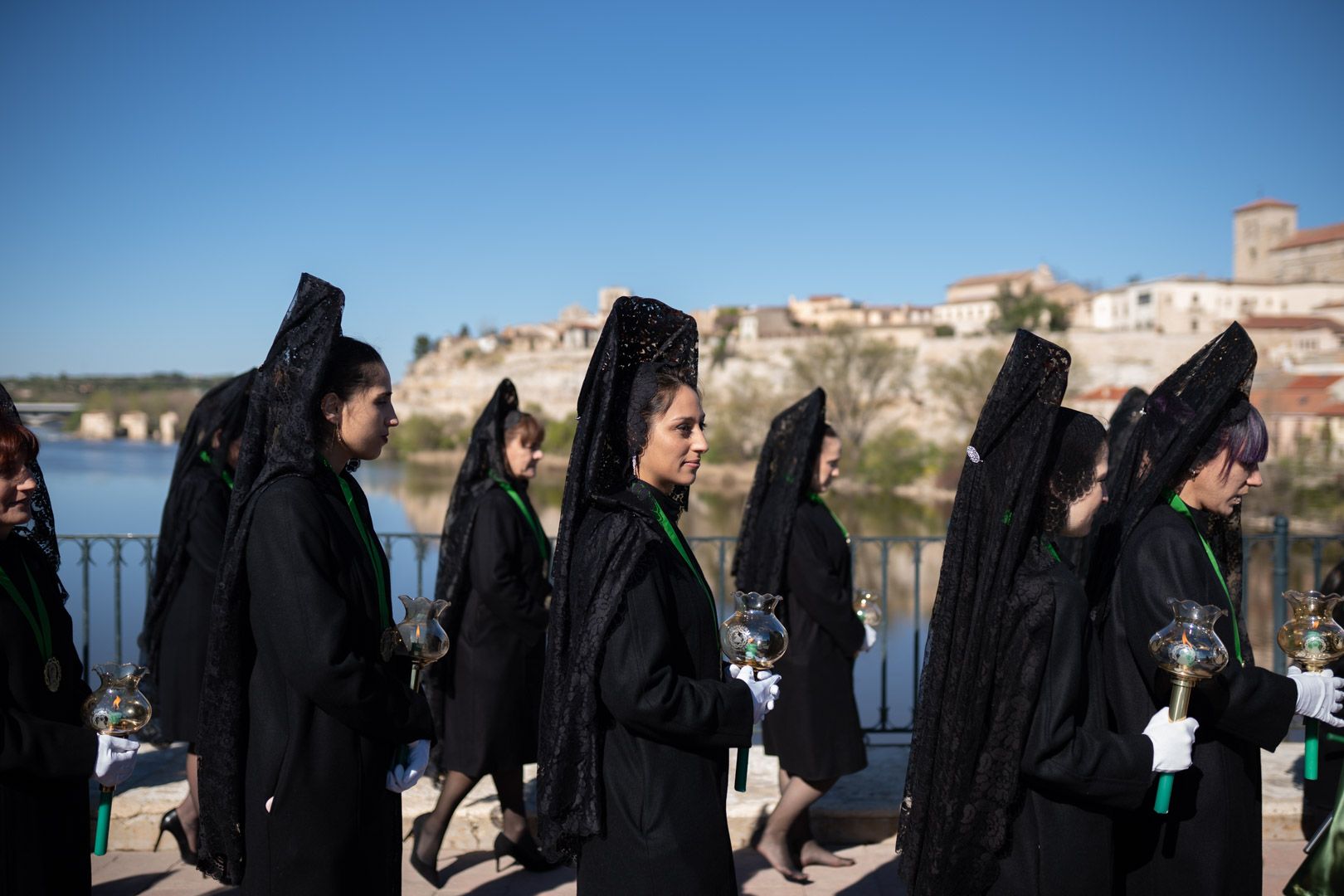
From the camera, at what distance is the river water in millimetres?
5895

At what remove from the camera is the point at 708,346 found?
7712cm

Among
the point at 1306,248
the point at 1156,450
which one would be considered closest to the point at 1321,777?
the point at 1156,450

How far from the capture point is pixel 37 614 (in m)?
2.35

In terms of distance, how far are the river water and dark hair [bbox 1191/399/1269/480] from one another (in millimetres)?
2456

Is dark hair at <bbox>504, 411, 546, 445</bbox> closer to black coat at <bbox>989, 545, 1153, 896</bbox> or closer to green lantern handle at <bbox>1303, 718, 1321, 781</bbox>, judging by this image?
black coat at <bbox>989, 545, 1153, 896</bbox>

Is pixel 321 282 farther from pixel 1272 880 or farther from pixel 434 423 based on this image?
pixel 434 423

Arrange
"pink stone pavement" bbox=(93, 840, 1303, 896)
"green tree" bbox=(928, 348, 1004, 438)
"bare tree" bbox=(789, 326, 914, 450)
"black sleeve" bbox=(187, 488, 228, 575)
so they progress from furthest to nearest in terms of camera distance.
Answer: "bare tree" bbox=(789, 326, 914, 450)
"green tree" bbox=(928, 348, 1004, 438)
"black sleeve" bbox=(187, 488, 228, 575)
"pink stone pavement" bbox=(93, 840, 1303, 896)

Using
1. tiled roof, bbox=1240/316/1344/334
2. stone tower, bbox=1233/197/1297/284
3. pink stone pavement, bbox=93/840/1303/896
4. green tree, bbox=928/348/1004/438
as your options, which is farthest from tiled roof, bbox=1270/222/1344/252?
pink stone pavement, bbox=93/840/1303/896

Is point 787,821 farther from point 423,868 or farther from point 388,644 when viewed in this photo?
point 388,644

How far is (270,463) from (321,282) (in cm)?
44

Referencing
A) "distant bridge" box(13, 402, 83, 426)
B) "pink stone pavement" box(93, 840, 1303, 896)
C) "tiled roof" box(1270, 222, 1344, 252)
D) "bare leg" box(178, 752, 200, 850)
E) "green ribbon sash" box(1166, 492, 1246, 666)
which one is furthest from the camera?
"tiled roof" box(1270, 222, 1344, 252)

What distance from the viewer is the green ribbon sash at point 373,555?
2.50 m

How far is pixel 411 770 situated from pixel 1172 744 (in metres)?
1.72

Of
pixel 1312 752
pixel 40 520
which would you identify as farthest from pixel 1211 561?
pixel 40 520
